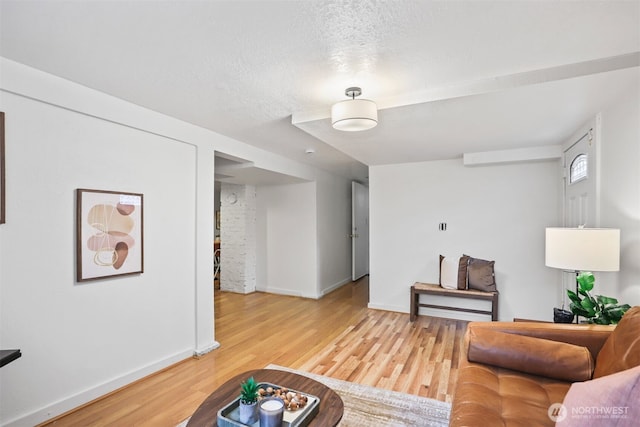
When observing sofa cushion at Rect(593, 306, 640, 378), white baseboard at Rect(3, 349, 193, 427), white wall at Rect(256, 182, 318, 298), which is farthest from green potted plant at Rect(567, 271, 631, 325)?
white wall at Rect(256, 182, 318, 298)

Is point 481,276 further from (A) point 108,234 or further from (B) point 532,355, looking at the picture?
(A) point 108,234

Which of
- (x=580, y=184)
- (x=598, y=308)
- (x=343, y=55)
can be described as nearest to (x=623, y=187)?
(x=598, y=308)

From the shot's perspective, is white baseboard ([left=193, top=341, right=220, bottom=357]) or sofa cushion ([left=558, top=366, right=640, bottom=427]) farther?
white baseboard ([left=193, top=341, right=220, bottom=357])

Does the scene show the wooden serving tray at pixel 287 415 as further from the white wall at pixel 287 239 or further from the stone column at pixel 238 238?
the stone column at pixel 238 238

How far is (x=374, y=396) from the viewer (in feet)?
7.93

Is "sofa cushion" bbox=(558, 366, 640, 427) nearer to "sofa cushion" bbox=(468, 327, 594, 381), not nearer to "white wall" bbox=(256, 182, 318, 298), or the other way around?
"sofa cushion" bbox=(468, 327, 594, 381)

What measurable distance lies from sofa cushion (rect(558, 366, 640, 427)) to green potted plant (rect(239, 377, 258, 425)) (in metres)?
1.23

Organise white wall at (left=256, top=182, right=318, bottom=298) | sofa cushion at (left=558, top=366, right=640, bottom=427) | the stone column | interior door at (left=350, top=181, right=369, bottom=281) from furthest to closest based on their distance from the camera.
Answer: interior door at (left=350, top=181, right=369, bottom=281) → the stone column → white wall at (left=256, top=182, right=318, bottom=298) → sofa cushion at (left=558, top=366, right=640, bottom=427)

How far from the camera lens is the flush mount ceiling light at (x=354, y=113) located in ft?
7.40

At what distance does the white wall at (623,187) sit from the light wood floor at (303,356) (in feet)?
4.73

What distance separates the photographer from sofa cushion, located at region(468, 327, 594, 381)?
172cm

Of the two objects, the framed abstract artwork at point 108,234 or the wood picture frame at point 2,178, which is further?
the framed abstract artwork at point 108,234

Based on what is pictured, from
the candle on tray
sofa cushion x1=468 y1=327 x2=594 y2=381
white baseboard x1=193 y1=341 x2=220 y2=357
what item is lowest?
white baseboard x1=193 y1=341 x2=220 y2=357

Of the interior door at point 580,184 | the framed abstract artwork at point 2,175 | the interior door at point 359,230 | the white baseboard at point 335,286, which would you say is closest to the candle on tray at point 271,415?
the framed abstract artwork at point 2,175
